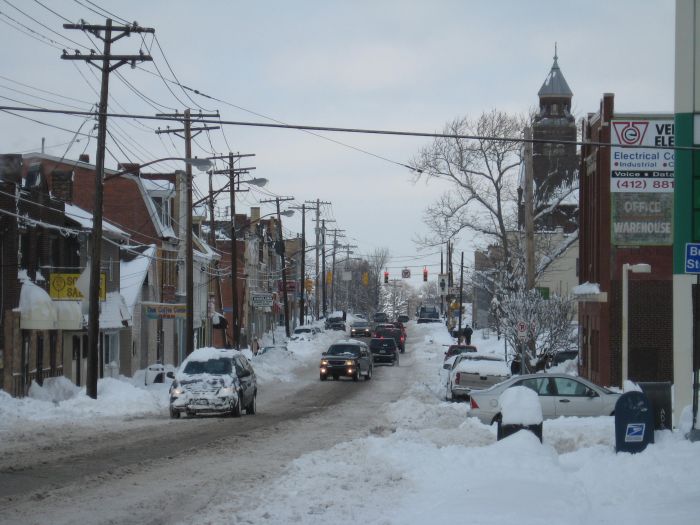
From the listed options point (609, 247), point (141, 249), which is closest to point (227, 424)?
point (609, 247)

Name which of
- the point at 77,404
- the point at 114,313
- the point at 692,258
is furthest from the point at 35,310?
the point at 692,258

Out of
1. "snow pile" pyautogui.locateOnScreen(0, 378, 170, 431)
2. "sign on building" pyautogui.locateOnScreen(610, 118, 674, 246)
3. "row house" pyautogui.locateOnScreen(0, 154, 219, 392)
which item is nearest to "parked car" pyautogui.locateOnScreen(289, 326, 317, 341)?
"row house" pyautogui.locateOnScreen(0, 154, 219, 392)

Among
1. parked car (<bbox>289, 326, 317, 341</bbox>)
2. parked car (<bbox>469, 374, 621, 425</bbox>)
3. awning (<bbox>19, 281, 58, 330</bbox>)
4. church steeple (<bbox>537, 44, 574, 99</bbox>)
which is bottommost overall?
parked car (<bbox>289, 326, 317, 341</bbox>)

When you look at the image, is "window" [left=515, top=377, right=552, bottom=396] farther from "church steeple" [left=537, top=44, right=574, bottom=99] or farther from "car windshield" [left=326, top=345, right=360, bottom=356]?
"church steeple" [left=537, top=44, right=574, bottom=99]

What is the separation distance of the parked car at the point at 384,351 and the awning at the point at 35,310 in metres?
29.9

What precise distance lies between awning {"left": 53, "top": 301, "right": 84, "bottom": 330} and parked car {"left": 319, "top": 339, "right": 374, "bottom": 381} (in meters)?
14.9

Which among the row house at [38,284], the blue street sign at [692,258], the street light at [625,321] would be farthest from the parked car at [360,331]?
the blue street sign at [692,258]

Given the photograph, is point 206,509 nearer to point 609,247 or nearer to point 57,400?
point 57,400

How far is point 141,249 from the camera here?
53906mm

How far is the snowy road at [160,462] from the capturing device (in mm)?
12758

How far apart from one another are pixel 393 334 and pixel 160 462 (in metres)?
57.4

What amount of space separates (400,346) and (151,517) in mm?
65240

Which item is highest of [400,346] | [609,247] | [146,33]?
→ [146,33]

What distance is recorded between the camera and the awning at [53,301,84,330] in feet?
116
